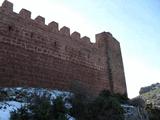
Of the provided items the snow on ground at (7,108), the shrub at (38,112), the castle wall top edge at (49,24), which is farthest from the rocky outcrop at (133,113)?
the snow on ground at (7,108)

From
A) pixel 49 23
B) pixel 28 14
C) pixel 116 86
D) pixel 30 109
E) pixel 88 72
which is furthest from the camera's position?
pixel 116 86

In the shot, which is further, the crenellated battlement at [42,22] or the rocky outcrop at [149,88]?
the rocky outcrop at [149,88]

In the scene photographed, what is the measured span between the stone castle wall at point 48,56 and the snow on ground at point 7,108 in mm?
2325

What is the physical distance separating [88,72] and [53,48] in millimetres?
3449

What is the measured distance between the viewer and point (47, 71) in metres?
13.3

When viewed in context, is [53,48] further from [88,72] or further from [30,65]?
[88,72]

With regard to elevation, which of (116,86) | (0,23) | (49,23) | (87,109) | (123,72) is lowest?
(87,109)

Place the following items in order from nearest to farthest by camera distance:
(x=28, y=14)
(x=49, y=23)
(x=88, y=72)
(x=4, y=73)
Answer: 1. (x=4, y=73)
2. (x=28, y=14)
3. (x=49, y=23)
4. (x=88, y=72)

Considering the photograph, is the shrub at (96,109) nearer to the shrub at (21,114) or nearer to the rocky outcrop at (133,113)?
the rocky outcrop at (133,113)

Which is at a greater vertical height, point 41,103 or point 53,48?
point 53,48

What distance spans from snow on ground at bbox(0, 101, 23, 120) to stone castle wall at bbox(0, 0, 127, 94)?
232cm

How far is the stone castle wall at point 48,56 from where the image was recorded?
11883mm

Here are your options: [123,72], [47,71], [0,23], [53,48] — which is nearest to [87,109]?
[47,71]

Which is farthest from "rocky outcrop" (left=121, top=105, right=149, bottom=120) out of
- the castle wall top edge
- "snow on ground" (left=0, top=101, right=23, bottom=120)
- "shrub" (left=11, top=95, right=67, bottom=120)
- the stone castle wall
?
"snow on ground" (left=0, top=101, right=23, bottom=120)
